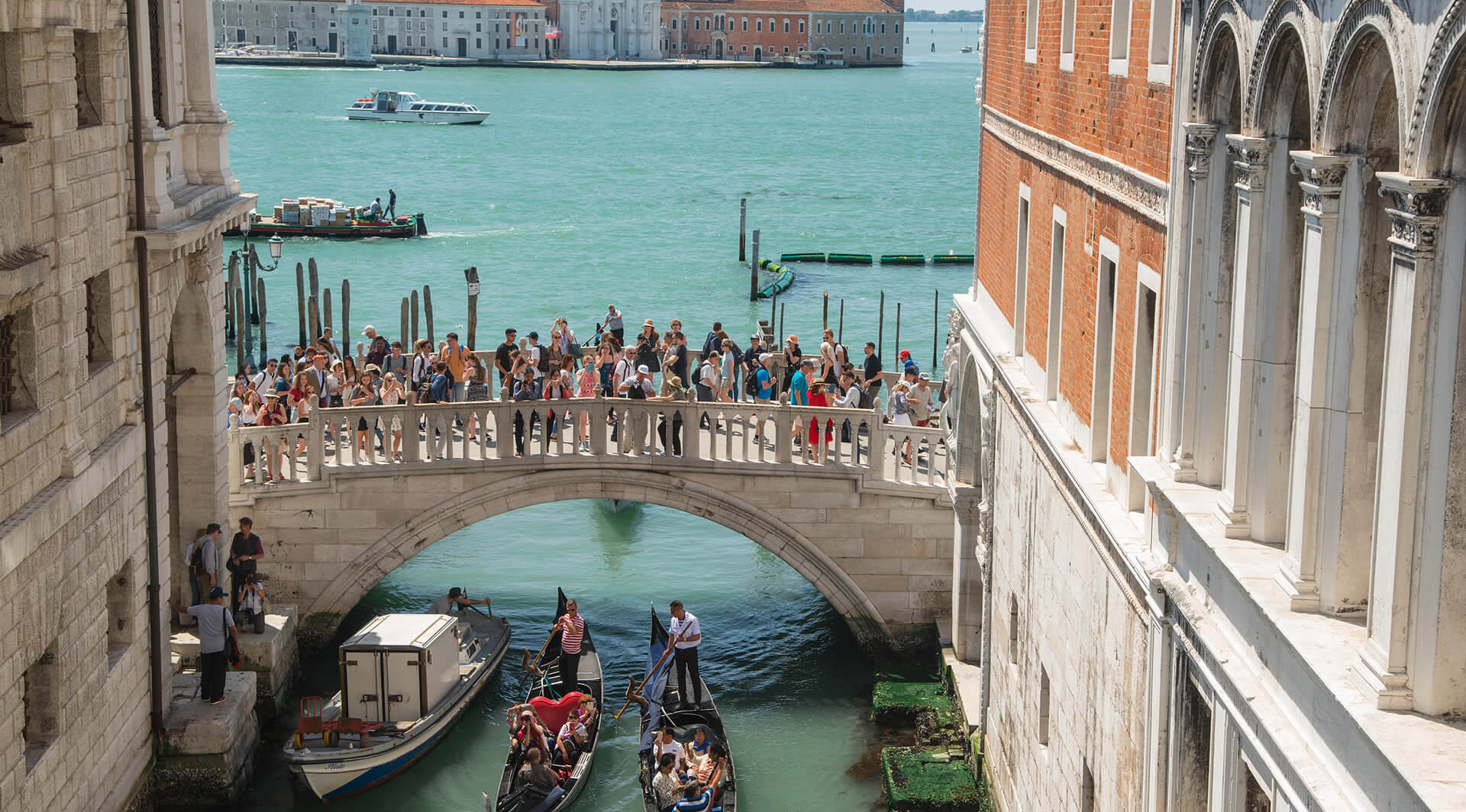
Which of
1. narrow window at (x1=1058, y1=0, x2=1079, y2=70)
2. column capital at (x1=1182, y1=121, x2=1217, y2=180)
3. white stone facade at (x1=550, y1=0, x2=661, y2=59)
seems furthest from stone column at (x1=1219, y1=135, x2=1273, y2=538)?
white stone facade at (x1=550, y1=0, x2=661, y2=59)

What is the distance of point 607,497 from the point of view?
21.0 metres

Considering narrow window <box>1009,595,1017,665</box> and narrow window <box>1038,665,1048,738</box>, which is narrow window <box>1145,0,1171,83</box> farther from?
narrow window <box>1009,595,1017,665</box>

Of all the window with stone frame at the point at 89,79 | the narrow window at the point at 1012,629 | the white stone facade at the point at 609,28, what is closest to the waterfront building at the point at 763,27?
the white stone facade at the point at 609,28

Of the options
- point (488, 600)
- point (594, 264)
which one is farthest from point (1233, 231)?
point (594, 264)

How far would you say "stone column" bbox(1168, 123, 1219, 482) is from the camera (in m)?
9.42

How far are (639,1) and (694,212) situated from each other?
9609 centimetres

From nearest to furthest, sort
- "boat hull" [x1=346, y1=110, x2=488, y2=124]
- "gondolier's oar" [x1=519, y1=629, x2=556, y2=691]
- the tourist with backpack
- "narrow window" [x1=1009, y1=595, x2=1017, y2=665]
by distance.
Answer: "narrow window" [x1=1009, y1=595, x2=1017, y2=665]
the tourist with backpack
"gondolier's oar" [x1=519, y1=629, x2=556, y2=691]
"boat hull" [x1=346, y1=110, x2=488, y2=124]

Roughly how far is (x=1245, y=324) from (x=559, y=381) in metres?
13.2

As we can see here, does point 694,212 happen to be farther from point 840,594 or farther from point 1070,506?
point 1070,506

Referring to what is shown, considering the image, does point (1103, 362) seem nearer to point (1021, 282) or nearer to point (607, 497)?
point (1021, 282)

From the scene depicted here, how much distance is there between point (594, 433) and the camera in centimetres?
2086

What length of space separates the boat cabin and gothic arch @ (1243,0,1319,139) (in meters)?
11.6

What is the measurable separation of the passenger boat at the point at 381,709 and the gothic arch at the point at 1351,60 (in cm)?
1245

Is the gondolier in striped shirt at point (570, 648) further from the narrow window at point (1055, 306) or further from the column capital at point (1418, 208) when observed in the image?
the column capital at point (1418, 208)
